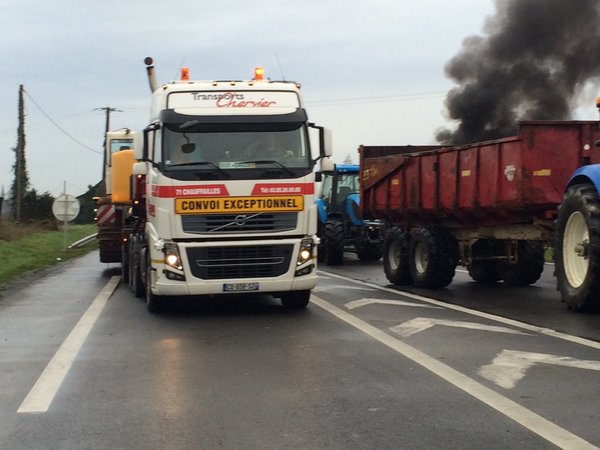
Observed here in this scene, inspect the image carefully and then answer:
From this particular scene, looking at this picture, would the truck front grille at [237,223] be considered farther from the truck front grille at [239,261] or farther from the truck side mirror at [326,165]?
the truck side mirror at [326,165]

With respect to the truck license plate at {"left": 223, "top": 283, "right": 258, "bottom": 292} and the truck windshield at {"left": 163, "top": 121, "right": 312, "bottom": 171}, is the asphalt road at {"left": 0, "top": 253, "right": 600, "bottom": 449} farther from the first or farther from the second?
the truck windshield at {"left": 163, "top": 121, "right": 312, "bottom": 171}

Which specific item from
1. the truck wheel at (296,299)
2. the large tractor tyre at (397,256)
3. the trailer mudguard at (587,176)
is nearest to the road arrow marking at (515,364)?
the trailer mudguard at (587,176)

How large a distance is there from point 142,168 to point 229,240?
1.73m

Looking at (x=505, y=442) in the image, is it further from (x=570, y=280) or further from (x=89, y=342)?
(x=570, y=280)

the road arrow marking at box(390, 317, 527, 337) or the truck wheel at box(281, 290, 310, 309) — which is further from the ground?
the truck wheel at box(281, 290, 310, 309)

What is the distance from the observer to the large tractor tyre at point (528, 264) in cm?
1625

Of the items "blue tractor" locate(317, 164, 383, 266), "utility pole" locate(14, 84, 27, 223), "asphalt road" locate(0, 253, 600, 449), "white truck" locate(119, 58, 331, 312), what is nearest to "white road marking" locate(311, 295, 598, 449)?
"asphalt road" locate(0, 253, 600, 449)

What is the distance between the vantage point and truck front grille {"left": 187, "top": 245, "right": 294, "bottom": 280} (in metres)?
12.0

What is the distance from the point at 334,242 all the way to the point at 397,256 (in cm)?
683

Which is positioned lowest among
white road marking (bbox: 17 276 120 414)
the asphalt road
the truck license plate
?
white road marking (bbox: 17 276 120 414)

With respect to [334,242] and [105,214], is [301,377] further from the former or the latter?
[334,242]

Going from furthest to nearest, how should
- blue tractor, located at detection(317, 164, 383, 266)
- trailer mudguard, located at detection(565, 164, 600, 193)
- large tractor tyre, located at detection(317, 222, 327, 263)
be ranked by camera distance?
blue tractor, located at detection(317, 164, 383, 266), large tractor tyre, located at detection(317, 222, 327, 263), trailer mudguard, located at detection(565, 164, 600, 193)

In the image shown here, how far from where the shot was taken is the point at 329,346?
941cm

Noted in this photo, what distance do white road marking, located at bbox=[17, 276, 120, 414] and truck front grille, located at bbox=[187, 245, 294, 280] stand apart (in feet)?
4.96
